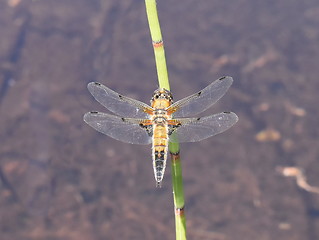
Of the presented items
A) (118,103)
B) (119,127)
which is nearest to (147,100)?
(118,103)

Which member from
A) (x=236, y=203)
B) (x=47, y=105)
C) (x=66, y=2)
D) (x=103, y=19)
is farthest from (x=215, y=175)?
(x=66, y=2)

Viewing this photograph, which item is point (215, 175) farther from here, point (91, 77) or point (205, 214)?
point (91, 77)

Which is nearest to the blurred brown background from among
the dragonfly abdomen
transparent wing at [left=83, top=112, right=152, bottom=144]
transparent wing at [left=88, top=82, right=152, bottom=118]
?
transparent wing at [left=88, top=82, right=152, bottom=118]

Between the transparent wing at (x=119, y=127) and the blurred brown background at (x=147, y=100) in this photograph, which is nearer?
the transparent wing at (x=119, y=127)

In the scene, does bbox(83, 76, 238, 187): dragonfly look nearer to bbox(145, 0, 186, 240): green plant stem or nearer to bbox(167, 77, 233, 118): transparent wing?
bbox(167, 77, 233, 118): transparent wing

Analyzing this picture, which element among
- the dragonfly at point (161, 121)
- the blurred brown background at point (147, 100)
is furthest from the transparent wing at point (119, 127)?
the blurred brown background at point (147, 100)

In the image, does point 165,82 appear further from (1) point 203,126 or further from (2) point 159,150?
(1) point 203,126

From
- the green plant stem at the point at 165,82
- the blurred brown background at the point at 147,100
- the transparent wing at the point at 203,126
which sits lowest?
the green plant stem at the point at 165,82

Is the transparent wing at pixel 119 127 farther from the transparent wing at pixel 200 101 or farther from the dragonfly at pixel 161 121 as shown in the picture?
the transparent wing at pixel 200 101
